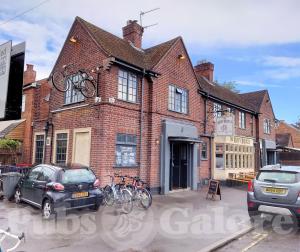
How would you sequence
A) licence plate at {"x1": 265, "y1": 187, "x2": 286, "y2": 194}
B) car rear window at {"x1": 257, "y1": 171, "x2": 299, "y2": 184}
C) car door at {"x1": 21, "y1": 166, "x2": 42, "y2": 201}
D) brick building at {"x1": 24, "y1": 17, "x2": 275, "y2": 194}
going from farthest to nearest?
brick building at {"x1": 24, "y1": 17, "x2": 275, "y2": 194}
car door at {"x1": 21, "y1": 166, "x2": 42, "y2": 201}
car rear window at {"x1": 257, "y1": 171, "x2": 299, "y2": 184}
licence plate at {"x1": 265, "y1": 187, "x2": 286, "y2": 194}

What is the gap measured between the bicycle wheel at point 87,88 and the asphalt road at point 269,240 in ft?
28.1

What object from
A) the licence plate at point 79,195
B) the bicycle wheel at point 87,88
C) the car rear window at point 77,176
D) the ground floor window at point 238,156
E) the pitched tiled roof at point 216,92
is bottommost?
the licence plate at point 79,195

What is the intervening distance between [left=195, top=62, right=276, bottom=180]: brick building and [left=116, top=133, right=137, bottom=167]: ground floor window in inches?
239

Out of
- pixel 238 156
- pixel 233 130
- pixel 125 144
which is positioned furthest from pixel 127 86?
pixel 238 156

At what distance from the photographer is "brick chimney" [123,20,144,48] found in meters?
17.7

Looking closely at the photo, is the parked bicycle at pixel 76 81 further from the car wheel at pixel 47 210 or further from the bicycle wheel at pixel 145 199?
the car wheel at pixel 47 210

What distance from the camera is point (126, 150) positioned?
13.5 m

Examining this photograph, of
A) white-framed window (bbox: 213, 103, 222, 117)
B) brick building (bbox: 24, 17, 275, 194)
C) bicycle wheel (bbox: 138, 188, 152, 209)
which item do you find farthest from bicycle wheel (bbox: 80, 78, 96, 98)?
white-framed window (bbox: 213, 103, 222, 117)

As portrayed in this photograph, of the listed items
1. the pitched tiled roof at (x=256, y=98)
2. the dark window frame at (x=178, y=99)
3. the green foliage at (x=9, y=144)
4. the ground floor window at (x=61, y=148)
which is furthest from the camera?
the pitched tiled roof at (x=256, y=98)

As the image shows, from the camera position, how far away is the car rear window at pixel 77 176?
8830 mm

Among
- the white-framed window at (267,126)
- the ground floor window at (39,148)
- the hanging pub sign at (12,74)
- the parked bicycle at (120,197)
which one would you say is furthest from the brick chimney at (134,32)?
the white-framed window at (267,126)

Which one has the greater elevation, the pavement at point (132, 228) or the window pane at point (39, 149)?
the window pane at point (39, 149)

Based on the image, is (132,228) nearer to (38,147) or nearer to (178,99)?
(178,99)

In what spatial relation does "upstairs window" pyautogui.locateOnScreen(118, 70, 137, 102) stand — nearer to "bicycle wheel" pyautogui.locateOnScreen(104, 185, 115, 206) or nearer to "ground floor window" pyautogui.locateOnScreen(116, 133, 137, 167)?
"ground floor window" pyautogui.locateOnScreen(116, 133, 137, 167)
